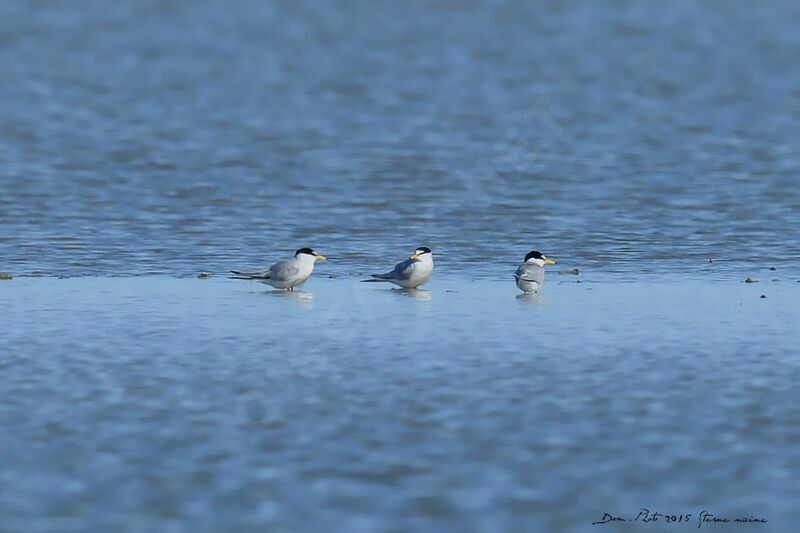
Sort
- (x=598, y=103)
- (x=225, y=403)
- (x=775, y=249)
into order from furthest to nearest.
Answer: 1. (x=598, y=103)
2. (x=775, y=249)
3. (x=225, y=403)

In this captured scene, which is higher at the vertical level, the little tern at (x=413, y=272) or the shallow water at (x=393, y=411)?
the little tern at (x=413, y=272)

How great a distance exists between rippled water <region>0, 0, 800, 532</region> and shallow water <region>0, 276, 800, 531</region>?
4cm

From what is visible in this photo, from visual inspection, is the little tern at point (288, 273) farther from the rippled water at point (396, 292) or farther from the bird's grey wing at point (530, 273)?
the bird's grey wing at point (530, 273)

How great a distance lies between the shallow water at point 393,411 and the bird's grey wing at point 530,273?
471 mm

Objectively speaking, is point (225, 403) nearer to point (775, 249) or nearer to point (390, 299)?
point (390, 299)

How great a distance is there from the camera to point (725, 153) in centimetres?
3450

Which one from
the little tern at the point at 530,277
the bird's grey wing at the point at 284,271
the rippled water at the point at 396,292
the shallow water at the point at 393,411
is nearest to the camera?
the shallow water at the point at 393,411

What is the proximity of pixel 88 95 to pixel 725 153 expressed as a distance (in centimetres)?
1689

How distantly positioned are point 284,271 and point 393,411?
7791mm

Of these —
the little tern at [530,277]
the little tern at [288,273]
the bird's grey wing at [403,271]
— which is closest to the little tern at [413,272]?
the bird's grey wing at [403,271]

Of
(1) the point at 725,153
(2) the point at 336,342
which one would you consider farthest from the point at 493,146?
(2) the point at 336,342

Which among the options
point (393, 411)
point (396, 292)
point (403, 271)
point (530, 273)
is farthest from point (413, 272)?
point (393, 411)

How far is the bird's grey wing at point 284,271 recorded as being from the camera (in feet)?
67.6

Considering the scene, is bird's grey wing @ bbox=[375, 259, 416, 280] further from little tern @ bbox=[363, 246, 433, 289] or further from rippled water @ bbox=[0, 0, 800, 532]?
rippled water @ bbox=[0, 0, 800, 532]
